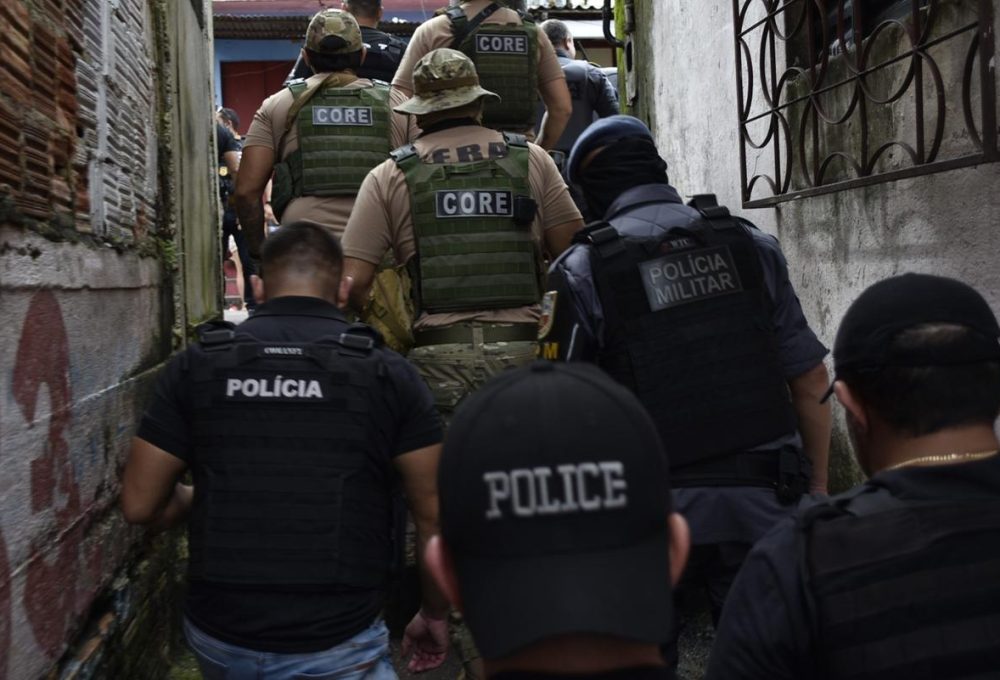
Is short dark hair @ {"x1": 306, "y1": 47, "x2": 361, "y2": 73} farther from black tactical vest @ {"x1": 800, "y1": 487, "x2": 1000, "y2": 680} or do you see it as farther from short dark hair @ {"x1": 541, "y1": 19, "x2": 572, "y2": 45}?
black tactical vest @ {"x1": 800, "y1": 487, "x2": 1000, "y2": 680}

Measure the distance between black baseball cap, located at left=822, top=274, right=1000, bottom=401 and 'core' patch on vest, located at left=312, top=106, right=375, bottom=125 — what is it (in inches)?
127

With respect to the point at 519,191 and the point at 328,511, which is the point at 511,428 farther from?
the point at 519,191

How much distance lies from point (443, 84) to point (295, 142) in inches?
42.2

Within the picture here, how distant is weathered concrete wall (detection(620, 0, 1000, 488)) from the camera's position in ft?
10.8

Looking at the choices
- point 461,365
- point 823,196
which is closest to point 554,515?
point 461,365

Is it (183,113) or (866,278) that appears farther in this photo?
(183,113)

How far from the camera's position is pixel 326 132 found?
14.6 feet

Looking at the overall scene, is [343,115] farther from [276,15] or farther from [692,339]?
[276,15]

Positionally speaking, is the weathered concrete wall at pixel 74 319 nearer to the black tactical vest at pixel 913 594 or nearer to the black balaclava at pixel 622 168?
the black balaclava at pixel 622 168

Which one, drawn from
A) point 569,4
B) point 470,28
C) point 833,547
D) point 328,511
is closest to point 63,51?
point 328,511

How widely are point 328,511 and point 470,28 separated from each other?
3.40 m

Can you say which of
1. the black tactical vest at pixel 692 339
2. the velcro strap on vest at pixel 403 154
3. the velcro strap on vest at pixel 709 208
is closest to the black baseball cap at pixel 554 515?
the black tactical vest at pixel 692 339

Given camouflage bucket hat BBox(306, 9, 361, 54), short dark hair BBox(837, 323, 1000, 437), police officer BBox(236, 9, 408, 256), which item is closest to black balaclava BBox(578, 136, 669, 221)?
short dark hair BBox(837, 323, 1000, 437)

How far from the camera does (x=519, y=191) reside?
3.67 meters
